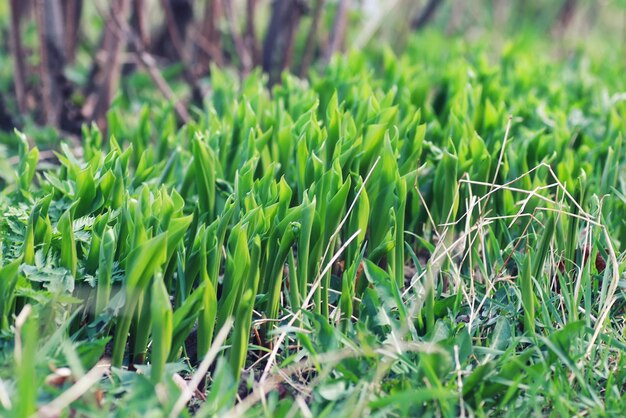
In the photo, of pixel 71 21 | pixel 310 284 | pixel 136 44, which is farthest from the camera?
pixel 71 21

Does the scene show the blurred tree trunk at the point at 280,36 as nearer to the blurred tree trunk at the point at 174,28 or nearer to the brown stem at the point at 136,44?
the blurred tree trunk at the point at 174,28

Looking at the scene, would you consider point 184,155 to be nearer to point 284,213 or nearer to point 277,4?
point 284,213

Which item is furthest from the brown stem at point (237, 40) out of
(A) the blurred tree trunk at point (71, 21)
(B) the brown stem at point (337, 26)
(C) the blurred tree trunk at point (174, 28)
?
(A) the blurred tree trunk at point (71, 21)

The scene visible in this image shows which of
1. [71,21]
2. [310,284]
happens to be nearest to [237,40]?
[71,21]

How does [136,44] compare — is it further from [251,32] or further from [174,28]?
[251,32]

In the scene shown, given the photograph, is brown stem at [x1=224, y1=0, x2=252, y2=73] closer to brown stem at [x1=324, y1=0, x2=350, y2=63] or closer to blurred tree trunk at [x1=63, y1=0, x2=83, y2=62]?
brown stem at [x1=324, y1=0, x2=350, y2=63]

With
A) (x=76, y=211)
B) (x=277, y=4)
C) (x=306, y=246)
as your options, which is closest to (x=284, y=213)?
(x=306, y=246)

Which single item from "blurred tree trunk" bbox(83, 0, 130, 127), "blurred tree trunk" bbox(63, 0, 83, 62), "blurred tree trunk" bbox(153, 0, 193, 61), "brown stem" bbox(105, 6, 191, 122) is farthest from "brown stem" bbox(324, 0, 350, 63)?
"blurred tree trunk" bbox(63, 0, 83, 62)

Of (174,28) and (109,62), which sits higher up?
(174,28)
